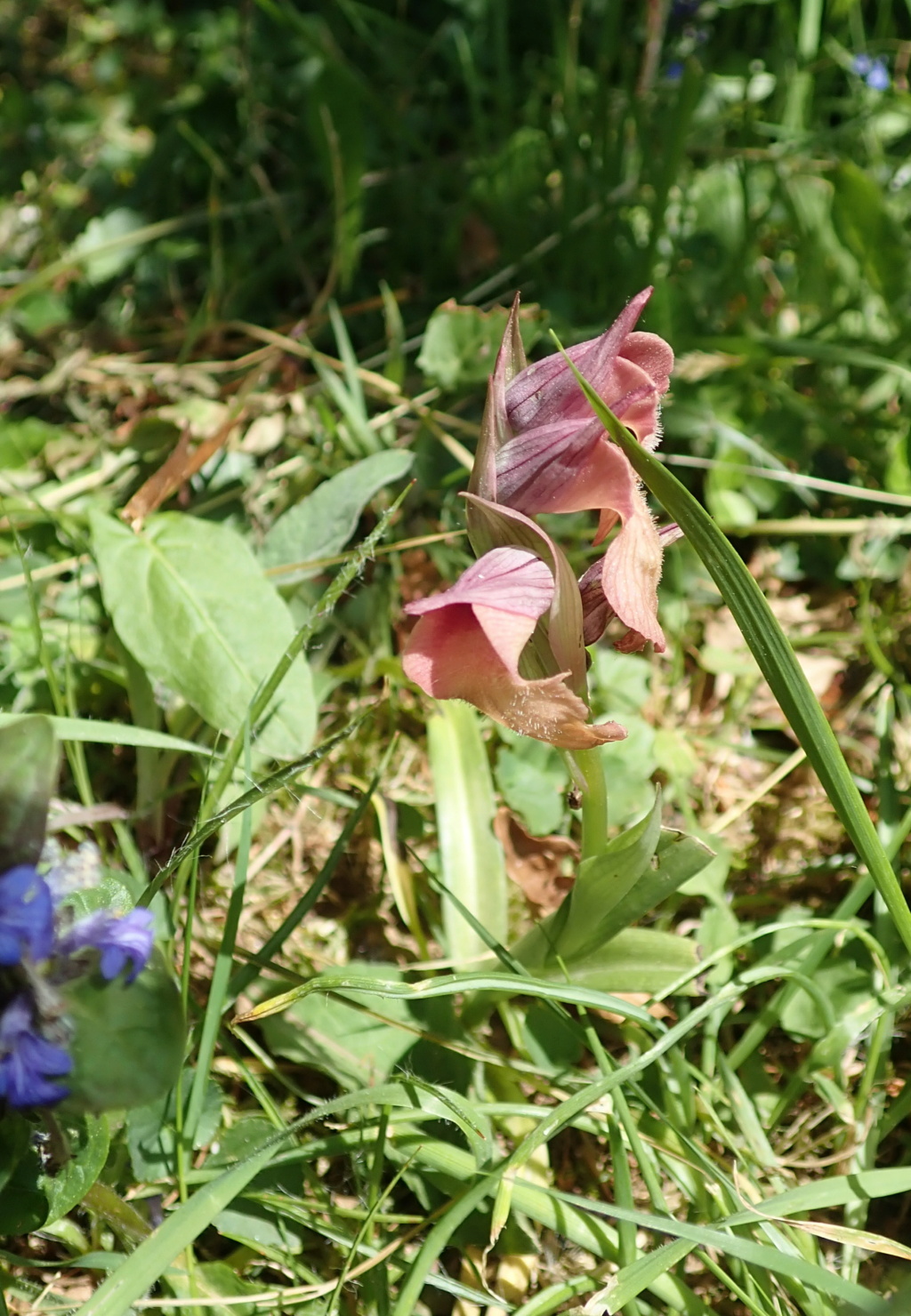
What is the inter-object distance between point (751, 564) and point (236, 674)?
1110 millimetres

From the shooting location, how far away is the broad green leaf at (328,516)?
1725 millimetres

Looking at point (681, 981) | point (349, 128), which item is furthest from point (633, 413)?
point (349, 128)

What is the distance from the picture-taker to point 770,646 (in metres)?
1.02

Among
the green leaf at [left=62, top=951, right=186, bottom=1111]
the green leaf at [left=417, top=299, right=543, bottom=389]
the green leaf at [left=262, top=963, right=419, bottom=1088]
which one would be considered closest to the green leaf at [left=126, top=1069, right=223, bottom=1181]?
the green leaf at [left=262, top=963, right=419, bottom=1088]

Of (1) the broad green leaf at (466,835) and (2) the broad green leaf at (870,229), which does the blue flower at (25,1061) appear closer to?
(1) the broad green leaf at (466,835)

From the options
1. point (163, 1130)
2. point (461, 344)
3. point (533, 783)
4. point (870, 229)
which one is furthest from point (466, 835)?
point (870, 229)

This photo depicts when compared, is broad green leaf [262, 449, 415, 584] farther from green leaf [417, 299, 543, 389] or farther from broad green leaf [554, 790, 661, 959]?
broad green leaf [554, 790, 661, 959]

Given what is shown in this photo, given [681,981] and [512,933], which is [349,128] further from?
[681,981]

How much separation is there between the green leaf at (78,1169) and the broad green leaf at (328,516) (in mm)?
929

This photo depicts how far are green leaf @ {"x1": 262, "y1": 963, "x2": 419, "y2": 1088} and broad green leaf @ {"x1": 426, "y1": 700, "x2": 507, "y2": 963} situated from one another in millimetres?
121

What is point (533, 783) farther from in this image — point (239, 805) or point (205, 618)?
point (239, 805)

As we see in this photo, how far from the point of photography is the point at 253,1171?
1.04m

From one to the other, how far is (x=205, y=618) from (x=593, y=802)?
25.4 inches

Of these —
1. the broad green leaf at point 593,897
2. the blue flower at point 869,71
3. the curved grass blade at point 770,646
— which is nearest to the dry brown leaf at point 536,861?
the broad green leaf at point 593,897
